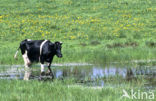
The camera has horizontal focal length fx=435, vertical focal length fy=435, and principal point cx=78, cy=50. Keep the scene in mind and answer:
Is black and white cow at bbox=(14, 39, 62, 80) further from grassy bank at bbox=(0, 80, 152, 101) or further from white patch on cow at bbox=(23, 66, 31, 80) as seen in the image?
grassy bank at bbox=(0, 80, 152, 101)

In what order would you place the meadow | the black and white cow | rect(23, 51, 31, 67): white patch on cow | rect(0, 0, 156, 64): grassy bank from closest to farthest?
1. the meadow
2. the black and white cow
3. rect(23, 51, 31, 67): white patch on cow
4. rect(0, 0, 156, 64): grassy bank

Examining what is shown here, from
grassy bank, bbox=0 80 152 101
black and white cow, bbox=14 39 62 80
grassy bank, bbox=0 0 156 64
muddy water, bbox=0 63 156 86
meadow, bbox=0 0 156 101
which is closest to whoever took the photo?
grassy bank, bbox=0 80 152 101

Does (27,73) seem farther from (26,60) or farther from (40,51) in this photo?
(26,60)

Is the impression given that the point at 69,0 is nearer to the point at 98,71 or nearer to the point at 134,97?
the point at 98,71

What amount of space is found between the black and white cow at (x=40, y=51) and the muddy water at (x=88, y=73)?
45 centimetres

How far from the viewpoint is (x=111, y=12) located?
144 ft

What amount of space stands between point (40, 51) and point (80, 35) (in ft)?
50.0

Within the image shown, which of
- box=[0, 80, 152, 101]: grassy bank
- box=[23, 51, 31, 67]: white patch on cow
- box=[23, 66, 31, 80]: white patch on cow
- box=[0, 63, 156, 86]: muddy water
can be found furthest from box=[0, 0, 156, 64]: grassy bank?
box=[0, 80, 152, 101]: grassy bank

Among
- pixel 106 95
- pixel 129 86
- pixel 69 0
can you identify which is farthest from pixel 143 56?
pixel 69 0

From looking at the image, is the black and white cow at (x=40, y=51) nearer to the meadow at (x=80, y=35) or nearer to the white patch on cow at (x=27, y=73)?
the white patch on cow at (x=27, y=73)

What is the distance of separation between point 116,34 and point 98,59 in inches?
477

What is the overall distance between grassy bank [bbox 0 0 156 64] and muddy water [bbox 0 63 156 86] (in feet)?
7.95

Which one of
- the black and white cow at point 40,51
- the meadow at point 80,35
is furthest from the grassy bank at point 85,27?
the black and white cow at point 40,51

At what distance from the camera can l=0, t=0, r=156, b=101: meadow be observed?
38.8ft
